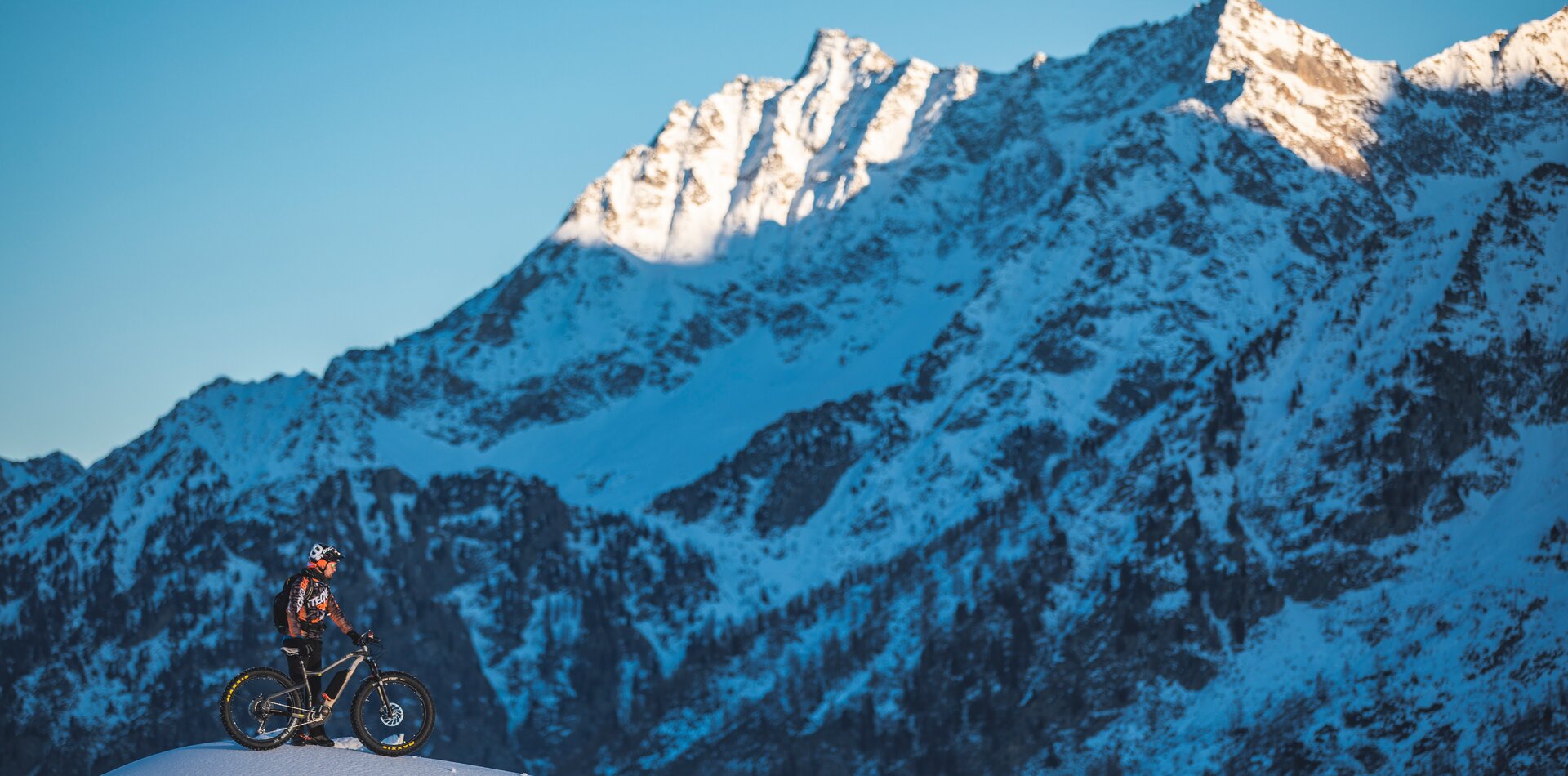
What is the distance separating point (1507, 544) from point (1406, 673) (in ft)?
73.9

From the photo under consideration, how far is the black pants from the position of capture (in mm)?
40188

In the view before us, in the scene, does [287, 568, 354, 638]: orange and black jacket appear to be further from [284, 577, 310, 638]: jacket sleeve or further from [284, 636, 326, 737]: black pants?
[284, 636, 326, 737]: black pants

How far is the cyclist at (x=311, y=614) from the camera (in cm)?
A: 4028

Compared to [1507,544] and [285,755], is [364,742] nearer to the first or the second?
[285,755]

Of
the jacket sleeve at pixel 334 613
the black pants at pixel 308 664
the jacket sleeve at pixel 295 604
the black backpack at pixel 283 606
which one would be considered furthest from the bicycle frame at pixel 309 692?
the black backpack at pixel 283 606

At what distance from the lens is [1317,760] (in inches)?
7146

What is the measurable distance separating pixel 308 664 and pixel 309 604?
1.26m

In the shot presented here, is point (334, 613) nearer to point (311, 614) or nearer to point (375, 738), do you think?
point (311, 614)

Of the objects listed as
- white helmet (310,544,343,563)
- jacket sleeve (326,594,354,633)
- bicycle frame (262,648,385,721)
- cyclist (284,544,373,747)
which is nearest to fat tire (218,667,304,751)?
bicycle frame (262,648,385,721)

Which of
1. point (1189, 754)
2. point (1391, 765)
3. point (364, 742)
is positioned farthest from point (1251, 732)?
point (364, 742)

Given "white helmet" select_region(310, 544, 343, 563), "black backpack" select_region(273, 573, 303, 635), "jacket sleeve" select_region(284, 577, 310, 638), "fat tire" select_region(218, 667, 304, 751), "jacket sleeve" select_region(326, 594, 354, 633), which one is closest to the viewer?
"fat tire" select_region(218, 667, 304, 751)

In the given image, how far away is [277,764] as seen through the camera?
115 ft

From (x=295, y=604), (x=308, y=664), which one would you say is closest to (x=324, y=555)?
(x=295, y=604)

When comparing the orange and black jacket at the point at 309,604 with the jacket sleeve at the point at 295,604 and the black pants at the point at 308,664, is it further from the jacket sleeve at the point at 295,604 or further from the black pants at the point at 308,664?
the black pants at the point at 308,664
